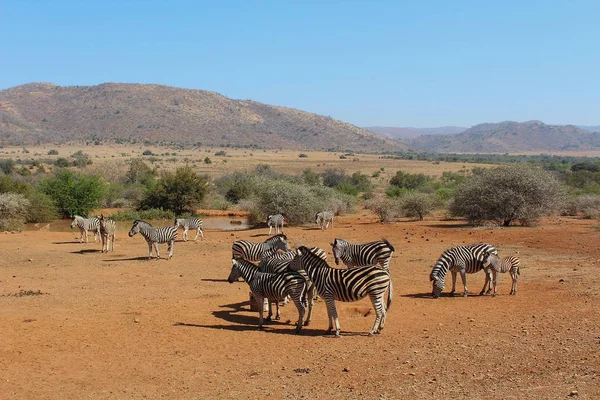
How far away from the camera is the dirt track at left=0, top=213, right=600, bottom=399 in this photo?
927 centimetres

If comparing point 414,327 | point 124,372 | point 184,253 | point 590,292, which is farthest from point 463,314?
point 184,253

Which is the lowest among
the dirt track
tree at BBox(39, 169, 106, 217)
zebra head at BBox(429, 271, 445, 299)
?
the dirt track

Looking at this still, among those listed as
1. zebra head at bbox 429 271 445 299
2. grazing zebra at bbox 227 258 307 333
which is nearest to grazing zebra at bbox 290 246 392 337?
grazing zebra at bbox 227 258 307 333

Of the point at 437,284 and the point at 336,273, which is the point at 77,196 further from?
the point at 336,273

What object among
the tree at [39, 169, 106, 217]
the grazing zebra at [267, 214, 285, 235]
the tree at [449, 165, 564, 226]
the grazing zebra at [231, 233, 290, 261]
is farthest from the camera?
the tree at [39, 169, 106, 217]

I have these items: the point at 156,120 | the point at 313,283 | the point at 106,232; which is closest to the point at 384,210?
the point at 106,232

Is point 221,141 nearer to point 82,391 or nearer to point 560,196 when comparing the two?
point 560,196

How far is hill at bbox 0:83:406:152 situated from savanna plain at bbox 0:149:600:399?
112m

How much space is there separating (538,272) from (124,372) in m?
13.1

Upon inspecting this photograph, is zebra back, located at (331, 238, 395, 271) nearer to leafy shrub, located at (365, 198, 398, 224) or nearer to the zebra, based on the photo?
the zebra

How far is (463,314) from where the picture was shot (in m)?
13.6

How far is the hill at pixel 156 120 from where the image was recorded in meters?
132

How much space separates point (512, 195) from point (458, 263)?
55.6 feet

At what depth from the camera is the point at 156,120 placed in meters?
141
